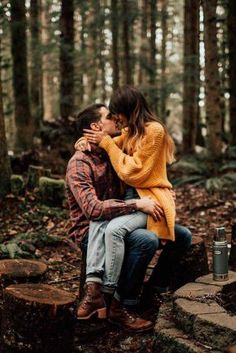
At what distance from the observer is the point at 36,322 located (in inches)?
154

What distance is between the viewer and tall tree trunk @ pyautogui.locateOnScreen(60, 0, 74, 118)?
14.1 metres

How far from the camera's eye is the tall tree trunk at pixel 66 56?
14.1m

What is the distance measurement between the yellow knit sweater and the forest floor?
90 cm

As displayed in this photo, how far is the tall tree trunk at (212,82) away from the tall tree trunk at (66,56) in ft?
13.7

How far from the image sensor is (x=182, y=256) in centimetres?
514

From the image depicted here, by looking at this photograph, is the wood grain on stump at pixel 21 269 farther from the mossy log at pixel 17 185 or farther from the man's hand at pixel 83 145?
the mossy log at pixel 17 185

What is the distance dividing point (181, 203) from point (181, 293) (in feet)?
20.9

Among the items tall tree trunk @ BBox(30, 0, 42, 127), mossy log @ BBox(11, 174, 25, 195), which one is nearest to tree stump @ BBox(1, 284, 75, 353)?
mossy log @ BBox(11, 174, 25, 195)

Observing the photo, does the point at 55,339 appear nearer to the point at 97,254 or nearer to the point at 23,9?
the point at 97,254

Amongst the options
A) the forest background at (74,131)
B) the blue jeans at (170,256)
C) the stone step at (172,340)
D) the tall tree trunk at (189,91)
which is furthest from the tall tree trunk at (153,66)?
the stone step at (172,340)

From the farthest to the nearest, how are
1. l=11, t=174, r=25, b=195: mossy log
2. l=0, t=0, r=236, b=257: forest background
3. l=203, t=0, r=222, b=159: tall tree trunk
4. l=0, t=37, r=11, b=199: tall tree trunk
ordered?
l=203, t=0, r=222, b=159: tall tree trunk, l=11, t=174, r=25, b=195: mossy log, l=0, t=0, r=236, b=257: forest background, l=0, t=37, r=11, b=199: tall tree trunk

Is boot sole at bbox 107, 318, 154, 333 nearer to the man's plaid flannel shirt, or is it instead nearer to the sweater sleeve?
the man's plaid flannel shirt

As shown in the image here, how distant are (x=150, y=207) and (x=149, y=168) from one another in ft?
1.09

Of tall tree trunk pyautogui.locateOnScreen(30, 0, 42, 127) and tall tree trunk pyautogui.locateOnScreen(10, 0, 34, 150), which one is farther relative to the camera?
tall tree trunk pyautogui.locateOnScreen(30, 0, 42, 127)
